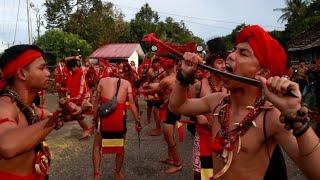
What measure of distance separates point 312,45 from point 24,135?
24825 mm

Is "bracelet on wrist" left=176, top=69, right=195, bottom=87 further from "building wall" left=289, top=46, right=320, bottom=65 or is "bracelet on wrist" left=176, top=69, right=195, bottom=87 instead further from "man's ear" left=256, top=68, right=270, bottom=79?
"building wall" left=289, top=46, right=320, bottom=65

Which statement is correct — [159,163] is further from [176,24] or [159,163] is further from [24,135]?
[176,24]

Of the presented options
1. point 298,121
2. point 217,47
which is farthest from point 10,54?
point 217,47

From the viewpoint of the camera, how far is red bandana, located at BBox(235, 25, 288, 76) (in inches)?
109

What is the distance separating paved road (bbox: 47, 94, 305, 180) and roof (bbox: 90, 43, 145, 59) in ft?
136

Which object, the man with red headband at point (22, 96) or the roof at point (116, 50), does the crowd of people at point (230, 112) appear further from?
the roof at point (116, 50)

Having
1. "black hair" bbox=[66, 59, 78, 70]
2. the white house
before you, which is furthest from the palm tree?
"black hair" bbox=[66, 59, 78, 70]

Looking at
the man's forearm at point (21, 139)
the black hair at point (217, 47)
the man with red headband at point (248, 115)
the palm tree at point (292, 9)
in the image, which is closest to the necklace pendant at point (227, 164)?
the man with red headband at point (248, 115)

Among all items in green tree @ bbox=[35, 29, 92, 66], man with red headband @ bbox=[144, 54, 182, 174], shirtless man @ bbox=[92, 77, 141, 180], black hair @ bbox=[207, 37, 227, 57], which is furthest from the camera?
green tree @ bbox=[35, 29, 92, 66]

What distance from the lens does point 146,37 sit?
3154mm

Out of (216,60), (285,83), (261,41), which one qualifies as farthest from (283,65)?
(216,60)

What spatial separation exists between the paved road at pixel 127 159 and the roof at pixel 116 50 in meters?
41.5

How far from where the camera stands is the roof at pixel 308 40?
25.8 m

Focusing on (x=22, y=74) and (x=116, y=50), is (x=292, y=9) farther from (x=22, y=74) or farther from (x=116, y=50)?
(x=22, y=74)
